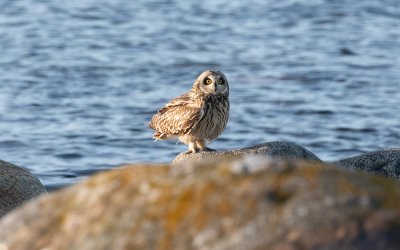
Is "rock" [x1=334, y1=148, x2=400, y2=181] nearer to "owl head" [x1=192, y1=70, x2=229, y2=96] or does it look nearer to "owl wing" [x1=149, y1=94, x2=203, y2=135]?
"owl head" [x1=192, y1=70, x2=229, y2=96]

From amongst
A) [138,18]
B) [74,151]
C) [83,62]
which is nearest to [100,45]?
[83,62]

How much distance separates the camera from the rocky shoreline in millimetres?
3682

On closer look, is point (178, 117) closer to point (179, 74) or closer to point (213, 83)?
point (213, 83)

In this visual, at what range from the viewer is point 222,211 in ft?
12.4

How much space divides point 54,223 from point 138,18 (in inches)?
889

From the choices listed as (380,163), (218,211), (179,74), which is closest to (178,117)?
(380,163)

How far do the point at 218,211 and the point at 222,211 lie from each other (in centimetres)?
2

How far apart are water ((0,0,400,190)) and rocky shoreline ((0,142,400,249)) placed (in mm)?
7919

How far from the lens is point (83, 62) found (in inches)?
799

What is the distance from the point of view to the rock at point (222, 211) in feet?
12.1

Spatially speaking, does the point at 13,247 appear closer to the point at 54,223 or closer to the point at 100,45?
the point at 54,223

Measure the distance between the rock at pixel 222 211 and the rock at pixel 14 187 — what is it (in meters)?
4.33

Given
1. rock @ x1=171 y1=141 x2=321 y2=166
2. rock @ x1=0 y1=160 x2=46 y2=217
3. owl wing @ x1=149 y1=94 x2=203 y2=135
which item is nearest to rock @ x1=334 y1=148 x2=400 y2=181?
rock @ x1=171 y1=141 x2=321 y2=166

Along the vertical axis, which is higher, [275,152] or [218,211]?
[218,211]
